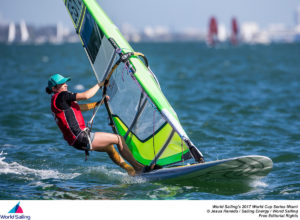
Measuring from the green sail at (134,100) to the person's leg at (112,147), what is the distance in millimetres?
148

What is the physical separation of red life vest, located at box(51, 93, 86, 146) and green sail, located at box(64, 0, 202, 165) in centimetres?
93

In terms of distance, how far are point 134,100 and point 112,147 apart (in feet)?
2.64

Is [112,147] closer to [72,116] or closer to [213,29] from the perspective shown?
[72,116]

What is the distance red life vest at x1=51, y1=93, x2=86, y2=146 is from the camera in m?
5.99

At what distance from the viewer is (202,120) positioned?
11703 millimetres

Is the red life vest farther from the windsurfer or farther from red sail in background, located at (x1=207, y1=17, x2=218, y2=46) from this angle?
red sail in background, located at (x1=207, y1=17, x2=218, y2=46)

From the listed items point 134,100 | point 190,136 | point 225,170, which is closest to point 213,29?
point 190,136
